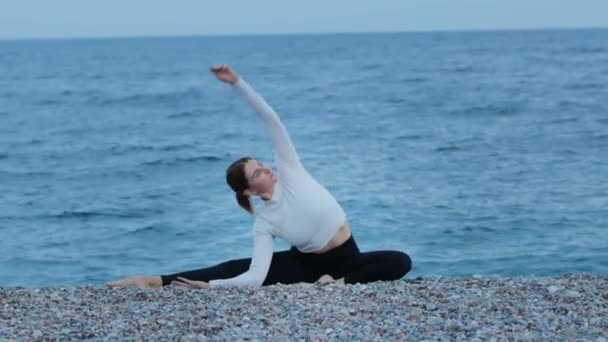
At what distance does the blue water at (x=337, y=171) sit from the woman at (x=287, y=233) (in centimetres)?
557

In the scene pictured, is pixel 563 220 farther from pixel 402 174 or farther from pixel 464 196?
pixel 402 174

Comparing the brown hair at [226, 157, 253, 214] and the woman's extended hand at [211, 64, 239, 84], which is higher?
the woman's extended hand at [211, 64, 239, 84]

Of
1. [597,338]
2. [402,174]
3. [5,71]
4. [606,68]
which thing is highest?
[597,338]

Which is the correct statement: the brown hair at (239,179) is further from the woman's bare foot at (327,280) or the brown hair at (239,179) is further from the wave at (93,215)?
the wave at (93,215)

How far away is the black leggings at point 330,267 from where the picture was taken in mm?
8148

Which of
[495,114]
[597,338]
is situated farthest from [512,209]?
[495,114]

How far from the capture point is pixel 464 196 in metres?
19.1

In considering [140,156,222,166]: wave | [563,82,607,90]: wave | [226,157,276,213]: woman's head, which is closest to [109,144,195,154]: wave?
[140,156,222,166]: wave

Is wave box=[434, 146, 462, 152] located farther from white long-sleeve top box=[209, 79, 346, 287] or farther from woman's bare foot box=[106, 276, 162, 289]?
woman's bare foot box=[106, 276, 162, 289]

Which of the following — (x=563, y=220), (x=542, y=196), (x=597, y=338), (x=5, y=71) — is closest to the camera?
(x=597, y=338)

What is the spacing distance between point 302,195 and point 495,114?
27284 millimetres

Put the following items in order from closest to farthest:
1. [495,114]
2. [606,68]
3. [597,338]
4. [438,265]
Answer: [597,338] → [438,265] → [495,114] → [606,68]

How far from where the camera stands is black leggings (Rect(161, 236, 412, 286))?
26.7 feet

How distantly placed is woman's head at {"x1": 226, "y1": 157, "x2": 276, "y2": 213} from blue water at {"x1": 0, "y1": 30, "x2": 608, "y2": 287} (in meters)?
6.17
